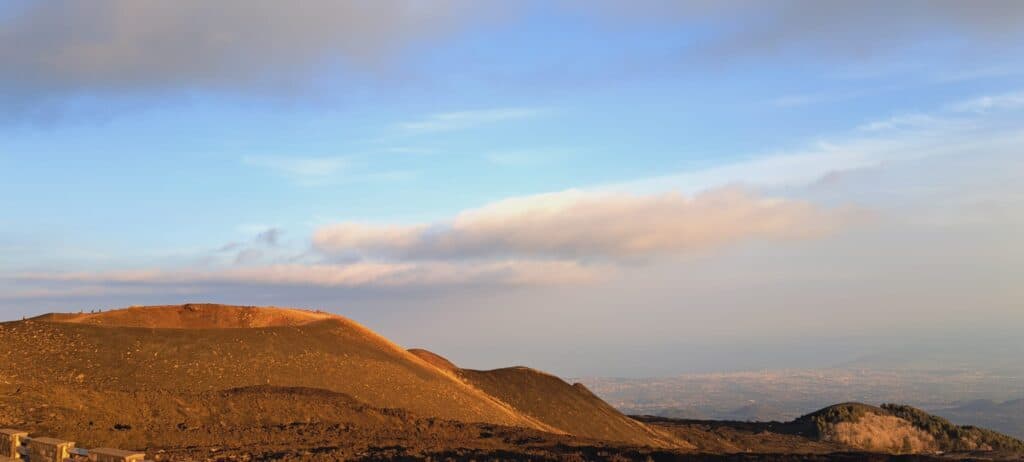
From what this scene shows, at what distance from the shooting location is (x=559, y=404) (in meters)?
62.2

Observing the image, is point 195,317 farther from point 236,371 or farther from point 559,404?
point 559,404

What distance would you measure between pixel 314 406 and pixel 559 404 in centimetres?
2676

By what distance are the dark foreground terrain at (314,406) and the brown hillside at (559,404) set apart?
0.57 ft

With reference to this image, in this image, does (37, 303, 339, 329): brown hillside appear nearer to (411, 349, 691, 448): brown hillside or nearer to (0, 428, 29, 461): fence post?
(411, 349, 691, 448): brown hillside

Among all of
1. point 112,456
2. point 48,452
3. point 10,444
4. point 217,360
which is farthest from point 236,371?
point 112,456

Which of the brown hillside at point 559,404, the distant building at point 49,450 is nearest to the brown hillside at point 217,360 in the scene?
the brown hillside at point 559,404

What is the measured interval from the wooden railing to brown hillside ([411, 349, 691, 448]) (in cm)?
3772

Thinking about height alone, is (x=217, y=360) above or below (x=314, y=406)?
above

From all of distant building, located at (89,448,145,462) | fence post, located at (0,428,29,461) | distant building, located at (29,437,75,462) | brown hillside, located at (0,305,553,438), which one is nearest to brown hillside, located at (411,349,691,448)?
brown hillside, located at (0,305,553,438)

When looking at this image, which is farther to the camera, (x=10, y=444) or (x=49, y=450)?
(x=10, y=444)

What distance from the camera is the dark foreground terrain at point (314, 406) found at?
2983cm

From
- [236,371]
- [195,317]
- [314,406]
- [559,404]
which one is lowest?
[559,404]

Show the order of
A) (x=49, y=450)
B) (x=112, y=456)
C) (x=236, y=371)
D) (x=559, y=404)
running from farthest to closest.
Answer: (x=559, y=404) → (x=236, y=371) → (x=49, y=450) → (x=112, y=456)

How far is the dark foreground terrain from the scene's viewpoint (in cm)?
2983
